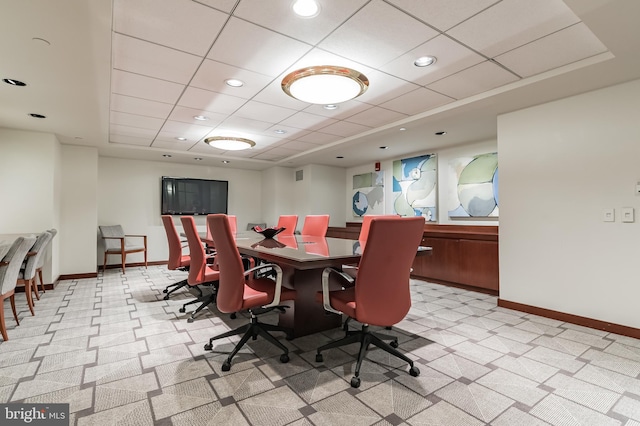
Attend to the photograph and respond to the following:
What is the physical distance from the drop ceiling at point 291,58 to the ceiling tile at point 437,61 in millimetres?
14

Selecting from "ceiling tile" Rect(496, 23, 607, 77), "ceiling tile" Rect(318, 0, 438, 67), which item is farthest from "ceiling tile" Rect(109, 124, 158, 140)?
"ceiling tile" Rect(496, 23, 607, 77)

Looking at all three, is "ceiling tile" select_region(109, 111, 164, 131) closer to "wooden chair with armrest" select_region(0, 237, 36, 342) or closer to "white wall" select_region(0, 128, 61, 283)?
"white wall" select_region(0, 128, 61, 283)

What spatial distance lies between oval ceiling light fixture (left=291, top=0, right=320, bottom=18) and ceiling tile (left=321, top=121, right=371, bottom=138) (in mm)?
2520

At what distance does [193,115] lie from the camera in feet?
14.1

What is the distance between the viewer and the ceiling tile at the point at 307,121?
4379 mm

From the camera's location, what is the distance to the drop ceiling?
211 centimetres

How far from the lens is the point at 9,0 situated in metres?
1.91

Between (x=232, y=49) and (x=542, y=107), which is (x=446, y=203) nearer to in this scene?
(x=542, y=107)

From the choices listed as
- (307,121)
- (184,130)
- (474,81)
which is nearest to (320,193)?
(307,121)

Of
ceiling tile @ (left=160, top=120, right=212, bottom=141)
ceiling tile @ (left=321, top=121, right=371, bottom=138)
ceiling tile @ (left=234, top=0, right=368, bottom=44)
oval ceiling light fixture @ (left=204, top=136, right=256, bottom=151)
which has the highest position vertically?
ceiling tile @ (left=234, top=0, right=368, bottom=44)

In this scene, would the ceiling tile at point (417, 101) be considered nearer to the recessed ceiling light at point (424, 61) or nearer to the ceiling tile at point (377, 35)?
the recessed ceiling light at point (424, 61)

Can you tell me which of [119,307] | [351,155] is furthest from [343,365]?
[351,155]

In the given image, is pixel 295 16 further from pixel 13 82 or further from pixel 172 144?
pixel 172 144

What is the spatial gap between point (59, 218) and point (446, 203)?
6897 mm
